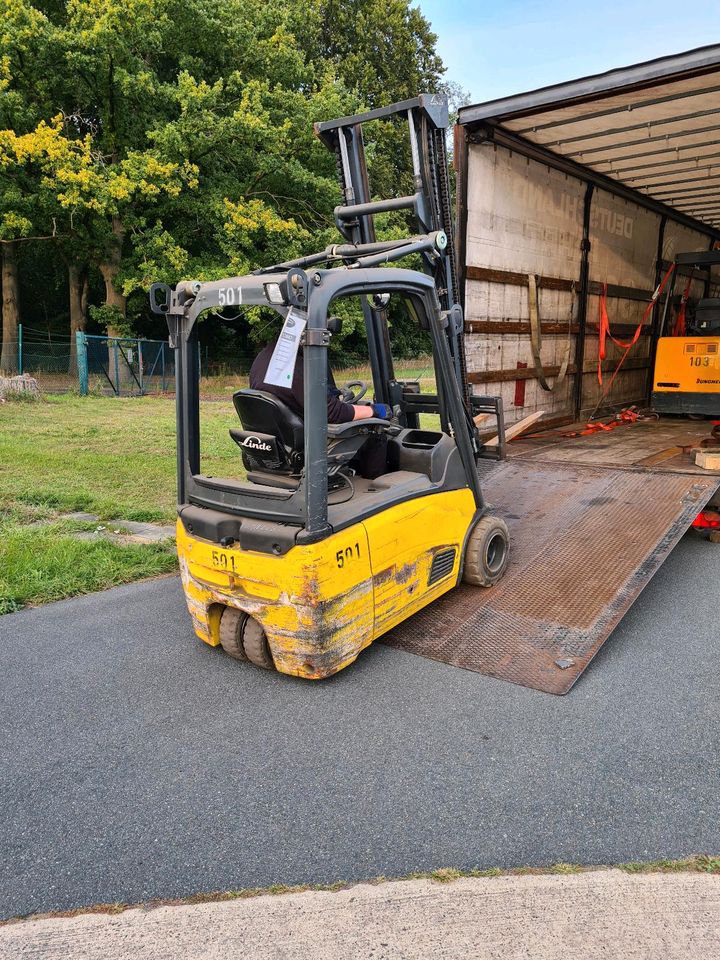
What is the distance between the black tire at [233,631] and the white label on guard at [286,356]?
58.0 inches

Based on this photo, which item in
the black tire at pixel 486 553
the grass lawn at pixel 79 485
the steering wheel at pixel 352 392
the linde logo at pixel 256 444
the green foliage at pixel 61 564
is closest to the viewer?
the linde logo at pixel 256 444

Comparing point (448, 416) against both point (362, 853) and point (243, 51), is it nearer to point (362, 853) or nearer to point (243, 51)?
point (362, 853)

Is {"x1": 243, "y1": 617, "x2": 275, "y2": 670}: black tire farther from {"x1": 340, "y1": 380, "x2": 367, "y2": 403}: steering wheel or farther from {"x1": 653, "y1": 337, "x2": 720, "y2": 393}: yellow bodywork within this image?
{"x1": 653, "y1": 337, "x2": 720, "y2": 393}: yellow bodywork

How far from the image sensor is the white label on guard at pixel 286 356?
328 centimetres

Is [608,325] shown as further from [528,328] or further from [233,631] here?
[233,631]

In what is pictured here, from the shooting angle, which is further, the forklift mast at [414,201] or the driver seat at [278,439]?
the forklift mast at [414,201]

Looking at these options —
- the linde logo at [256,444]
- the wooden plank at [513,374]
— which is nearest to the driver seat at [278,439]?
the linde logo at [256,444]

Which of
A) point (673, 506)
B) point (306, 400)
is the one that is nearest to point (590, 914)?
point (306, 400)

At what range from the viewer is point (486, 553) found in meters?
4.86

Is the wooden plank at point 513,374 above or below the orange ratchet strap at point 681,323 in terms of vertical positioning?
below

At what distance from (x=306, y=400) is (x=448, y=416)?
5.46 feet

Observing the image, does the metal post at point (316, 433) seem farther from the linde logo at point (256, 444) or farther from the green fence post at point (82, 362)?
the green fence post at point (82, 362)

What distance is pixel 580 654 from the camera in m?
3.99

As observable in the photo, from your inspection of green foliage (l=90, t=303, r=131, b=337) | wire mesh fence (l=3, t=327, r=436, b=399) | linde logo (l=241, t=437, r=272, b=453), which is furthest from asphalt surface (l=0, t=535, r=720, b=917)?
green foliage (l=90, t=303, r=131, b=337)
